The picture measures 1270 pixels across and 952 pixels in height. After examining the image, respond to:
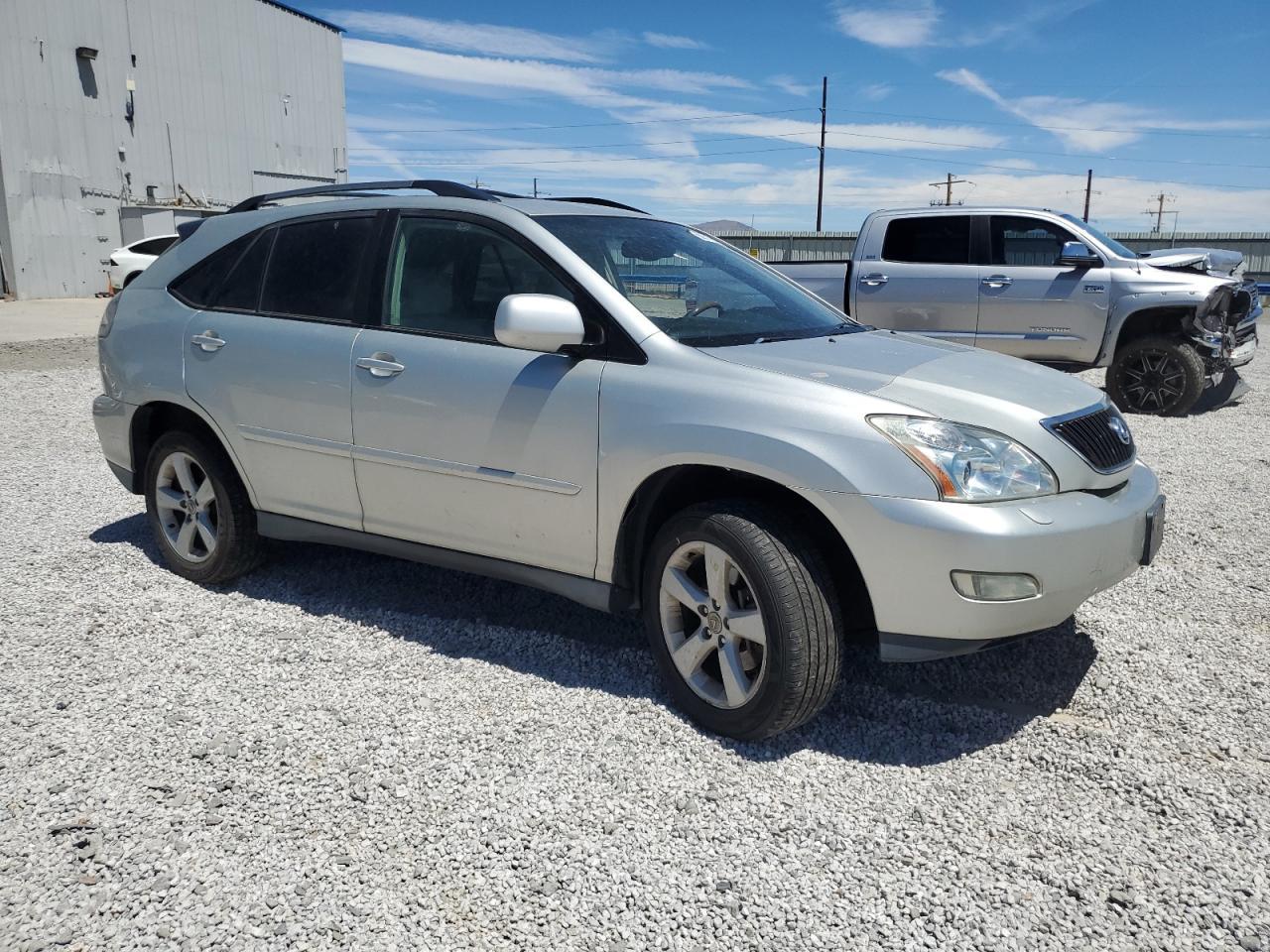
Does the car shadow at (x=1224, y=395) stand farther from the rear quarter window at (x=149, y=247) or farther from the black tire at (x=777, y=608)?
the rear quarter window at (x=149, y=247)

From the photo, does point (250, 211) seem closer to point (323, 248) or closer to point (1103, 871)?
point (323, 248)

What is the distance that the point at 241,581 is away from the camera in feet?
15.5

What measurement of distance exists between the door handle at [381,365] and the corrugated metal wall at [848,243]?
79.9 feet

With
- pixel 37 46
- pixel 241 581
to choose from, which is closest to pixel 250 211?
pixel 241 581

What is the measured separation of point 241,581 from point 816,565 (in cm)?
298

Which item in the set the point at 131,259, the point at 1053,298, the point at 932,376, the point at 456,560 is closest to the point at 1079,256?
the point at 1053,298

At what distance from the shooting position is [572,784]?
2.94m

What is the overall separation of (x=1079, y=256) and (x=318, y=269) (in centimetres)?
754

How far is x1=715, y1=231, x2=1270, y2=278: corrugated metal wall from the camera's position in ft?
94.8

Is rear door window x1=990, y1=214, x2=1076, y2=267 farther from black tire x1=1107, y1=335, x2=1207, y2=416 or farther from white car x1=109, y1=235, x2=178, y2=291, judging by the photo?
white car x1=109, y1=235, x2=178, y2=291

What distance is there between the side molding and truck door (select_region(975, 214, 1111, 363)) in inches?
282

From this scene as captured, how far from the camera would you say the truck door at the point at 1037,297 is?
9336mm

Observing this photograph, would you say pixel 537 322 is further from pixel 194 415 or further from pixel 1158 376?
pixel 1158 376

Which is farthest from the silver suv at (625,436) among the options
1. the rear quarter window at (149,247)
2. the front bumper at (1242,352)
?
the rear quarter window at (149,247)
